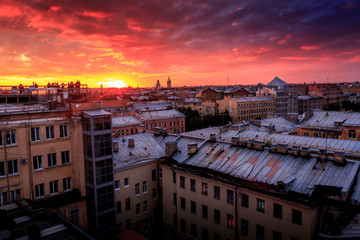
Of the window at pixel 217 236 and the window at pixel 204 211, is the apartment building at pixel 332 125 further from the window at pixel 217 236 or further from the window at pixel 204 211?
the window at pixel 217 236

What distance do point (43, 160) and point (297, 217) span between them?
1937 centimetres

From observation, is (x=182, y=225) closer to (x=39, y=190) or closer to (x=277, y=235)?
(x=277, y=235)

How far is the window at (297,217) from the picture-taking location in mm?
18594

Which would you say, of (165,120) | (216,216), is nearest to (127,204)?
(216,216)

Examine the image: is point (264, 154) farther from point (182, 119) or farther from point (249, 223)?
point (182, 119)

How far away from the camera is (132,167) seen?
27547 millimetres

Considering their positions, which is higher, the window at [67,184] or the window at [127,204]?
the window at [67,184]

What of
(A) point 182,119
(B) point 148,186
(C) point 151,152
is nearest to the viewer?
(B) point 148,186

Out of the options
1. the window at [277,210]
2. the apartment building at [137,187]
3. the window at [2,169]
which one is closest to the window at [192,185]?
the apartment building at [137,187]

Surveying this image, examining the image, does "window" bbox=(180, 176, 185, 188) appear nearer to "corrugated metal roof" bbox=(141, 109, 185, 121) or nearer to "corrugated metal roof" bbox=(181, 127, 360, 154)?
"corrugated metal roof" bbox=(181, 127, 360, 154)

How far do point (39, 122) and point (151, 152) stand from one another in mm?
12889

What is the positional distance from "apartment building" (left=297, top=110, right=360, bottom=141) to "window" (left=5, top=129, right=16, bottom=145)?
38.4m

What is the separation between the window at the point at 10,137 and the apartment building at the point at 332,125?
126 feet

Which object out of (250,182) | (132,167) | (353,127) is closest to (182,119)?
(353,127)
